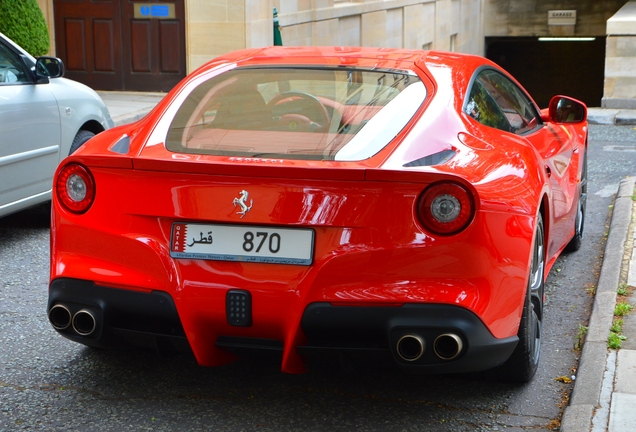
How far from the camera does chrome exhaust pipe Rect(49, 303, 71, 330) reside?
149 inches

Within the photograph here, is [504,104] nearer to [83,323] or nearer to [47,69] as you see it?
[83,323]

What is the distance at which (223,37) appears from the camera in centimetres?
1631

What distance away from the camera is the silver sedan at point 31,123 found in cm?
657

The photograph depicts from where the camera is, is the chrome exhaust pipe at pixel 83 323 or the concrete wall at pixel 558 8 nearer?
the chrome exhaust pipe at pixel 83 323

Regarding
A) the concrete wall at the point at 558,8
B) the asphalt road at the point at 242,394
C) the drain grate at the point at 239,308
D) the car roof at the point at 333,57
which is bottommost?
the asphalt road at the point at 242,394

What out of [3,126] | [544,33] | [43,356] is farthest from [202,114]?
[544,33]

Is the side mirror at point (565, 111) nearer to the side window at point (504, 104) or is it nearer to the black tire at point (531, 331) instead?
the side window at point (504, 104)

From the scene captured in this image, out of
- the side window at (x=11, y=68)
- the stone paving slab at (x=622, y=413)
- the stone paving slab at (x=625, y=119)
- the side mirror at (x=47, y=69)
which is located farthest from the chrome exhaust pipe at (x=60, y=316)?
the stone paving slab at (x=625, y=119)

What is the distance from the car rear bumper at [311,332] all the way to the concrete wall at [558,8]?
103 ft

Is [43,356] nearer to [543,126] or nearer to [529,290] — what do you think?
[529,290]

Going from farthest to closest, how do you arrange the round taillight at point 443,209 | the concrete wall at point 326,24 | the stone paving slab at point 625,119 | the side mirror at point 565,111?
the concrete wall at point 326,24
the stone paving slab at point 625,119
the side mirror at point 565,111
the round taillight at point 443,209

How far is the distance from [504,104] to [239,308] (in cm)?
196

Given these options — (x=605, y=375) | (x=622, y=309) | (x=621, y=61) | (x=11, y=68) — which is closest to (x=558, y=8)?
(x=621, y=61)

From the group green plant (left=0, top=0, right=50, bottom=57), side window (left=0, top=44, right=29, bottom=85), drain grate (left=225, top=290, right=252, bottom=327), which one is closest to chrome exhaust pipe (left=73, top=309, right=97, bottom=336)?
drain grate (left=225, top=290, right=252, bottom=327)
